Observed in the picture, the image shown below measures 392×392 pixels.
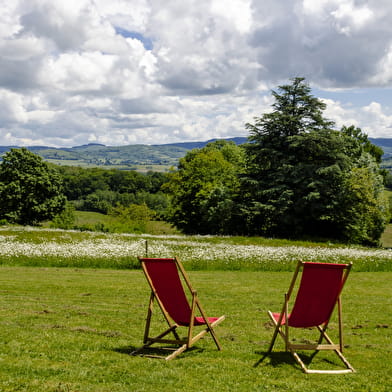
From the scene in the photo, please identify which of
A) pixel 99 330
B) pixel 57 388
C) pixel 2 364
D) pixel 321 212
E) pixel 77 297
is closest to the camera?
pixel 57 388

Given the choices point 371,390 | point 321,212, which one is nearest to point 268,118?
point 321,212

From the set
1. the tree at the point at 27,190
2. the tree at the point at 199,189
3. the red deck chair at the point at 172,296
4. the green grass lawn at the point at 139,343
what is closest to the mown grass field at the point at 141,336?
the green grass lawn at the point at 139,343

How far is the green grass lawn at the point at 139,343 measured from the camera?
538cm

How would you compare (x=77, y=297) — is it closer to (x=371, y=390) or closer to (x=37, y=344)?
(x=37, y=344)

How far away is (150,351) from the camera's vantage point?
22.7 ft

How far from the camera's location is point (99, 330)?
8078 mm

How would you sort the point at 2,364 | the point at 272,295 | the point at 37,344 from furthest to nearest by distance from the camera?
1. the point at 272,295
2. the point at 37,344
3. the point at 2,364

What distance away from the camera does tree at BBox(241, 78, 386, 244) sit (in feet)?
131

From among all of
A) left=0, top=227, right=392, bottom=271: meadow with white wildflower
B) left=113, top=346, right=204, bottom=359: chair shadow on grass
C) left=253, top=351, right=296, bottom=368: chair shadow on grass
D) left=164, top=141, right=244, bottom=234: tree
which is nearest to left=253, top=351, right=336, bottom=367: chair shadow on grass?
left=253, top=351, right=296, bottom=368: chair shadow on grass

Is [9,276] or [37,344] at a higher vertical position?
[37,344]

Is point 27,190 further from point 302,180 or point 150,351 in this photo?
point 150,351

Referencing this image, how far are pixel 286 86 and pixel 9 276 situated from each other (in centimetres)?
3411

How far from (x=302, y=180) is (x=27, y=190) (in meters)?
32.7

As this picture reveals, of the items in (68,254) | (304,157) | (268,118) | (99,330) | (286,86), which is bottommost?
(68,254)
